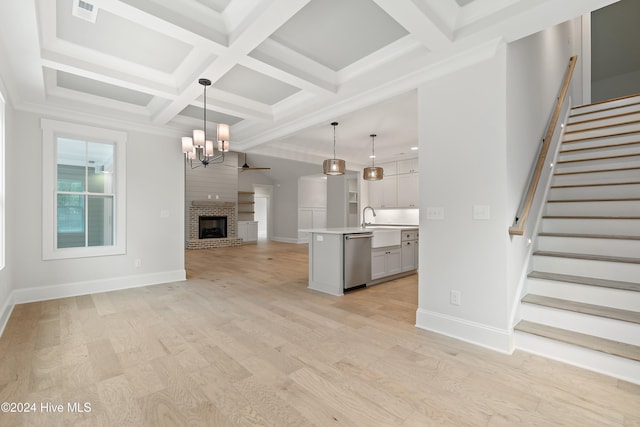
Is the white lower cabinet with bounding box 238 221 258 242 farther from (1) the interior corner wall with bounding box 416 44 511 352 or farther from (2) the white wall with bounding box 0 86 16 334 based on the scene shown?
(1) the interior corner wall with bounding box 416 44 511 352

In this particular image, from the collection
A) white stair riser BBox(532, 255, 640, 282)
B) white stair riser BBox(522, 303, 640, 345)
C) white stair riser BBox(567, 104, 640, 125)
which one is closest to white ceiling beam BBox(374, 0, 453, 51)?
white stair riser BBox(532, 255, 640, 282)

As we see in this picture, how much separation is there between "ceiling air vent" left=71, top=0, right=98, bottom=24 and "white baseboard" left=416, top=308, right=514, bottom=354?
3.78 meters

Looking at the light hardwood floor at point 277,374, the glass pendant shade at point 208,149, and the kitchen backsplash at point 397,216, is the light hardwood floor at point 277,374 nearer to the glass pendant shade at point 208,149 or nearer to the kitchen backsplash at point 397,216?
the glass pendant shade at point 208,149

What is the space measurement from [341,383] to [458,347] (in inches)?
45.1

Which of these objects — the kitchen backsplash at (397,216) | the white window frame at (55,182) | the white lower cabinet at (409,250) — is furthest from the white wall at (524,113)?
the white window frame at (55,182)

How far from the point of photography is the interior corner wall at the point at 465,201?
246cm

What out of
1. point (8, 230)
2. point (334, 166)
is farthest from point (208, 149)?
point (8, 230)

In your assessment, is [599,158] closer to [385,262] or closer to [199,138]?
[385,262]

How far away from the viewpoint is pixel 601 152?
3.71 m

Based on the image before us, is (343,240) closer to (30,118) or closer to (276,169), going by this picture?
Answer: (30,118)

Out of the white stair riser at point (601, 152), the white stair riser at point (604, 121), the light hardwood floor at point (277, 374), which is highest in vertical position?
the white stair riser at point (604, 121)

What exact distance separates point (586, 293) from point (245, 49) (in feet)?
11.6

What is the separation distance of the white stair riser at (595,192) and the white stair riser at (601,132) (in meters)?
1.01

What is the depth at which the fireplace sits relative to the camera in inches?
393
